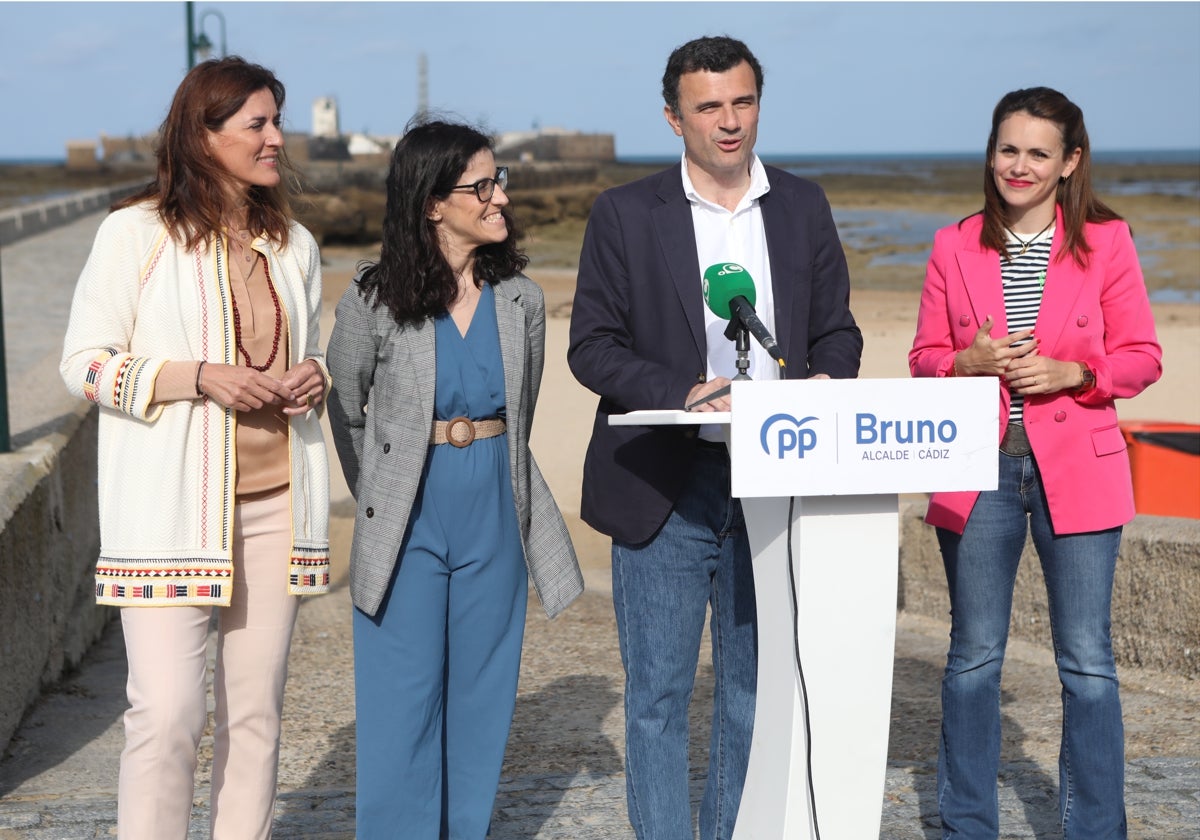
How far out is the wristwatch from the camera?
3703 millimetres

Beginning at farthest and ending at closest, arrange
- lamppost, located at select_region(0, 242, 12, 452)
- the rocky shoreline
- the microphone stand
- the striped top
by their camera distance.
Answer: the rocky shoreline, lamppost, located at select_region(0, 242, 12, 452), the striped top, the microphone stand

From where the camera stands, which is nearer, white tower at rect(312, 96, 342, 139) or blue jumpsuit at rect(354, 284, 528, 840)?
blue jumpsuit at rect(354, 284, 528, 840)

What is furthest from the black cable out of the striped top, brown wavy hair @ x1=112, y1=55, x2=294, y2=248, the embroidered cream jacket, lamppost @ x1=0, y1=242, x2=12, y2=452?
lamppost @ x1=0, y1=242, x2=12, y2=452

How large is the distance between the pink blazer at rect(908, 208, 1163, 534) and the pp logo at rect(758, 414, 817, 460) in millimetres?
1018

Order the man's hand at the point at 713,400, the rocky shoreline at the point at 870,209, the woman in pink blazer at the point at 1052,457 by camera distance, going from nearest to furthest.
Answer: the man's hand at the point at 713,400, the woman in pink blazer at the point at 1052,457, the rocky shoreline at the point at 870,209

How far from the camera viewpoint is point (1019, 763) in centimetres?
491

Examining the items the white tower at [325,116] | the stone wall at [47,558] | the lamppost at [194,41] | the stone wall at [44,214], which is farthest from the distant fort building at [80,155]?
the stone wall at [47,558]

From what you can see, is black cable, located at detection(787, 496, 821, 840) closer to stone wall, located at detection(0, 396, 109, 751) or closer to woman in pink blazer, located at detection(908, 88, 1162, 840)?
woman in pink blazer, located at detection(908, 88, 1162, 840)

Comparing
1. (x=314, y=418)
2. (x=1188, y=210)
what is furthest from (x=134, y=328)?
(x=1188, y=210)

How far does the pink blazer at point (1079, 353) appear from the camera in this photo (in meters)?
3.72

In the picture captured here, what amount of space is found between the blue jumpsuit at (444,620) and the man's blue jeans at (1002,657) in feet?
3.88

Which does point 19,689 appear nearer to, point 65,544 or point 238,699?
point 65,544

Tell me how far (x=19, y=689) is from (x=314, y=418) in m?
2.28

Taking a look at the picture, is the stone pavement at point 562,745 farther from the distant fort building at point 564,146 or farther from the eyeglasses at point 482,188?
the distant fort building at point 564,146
